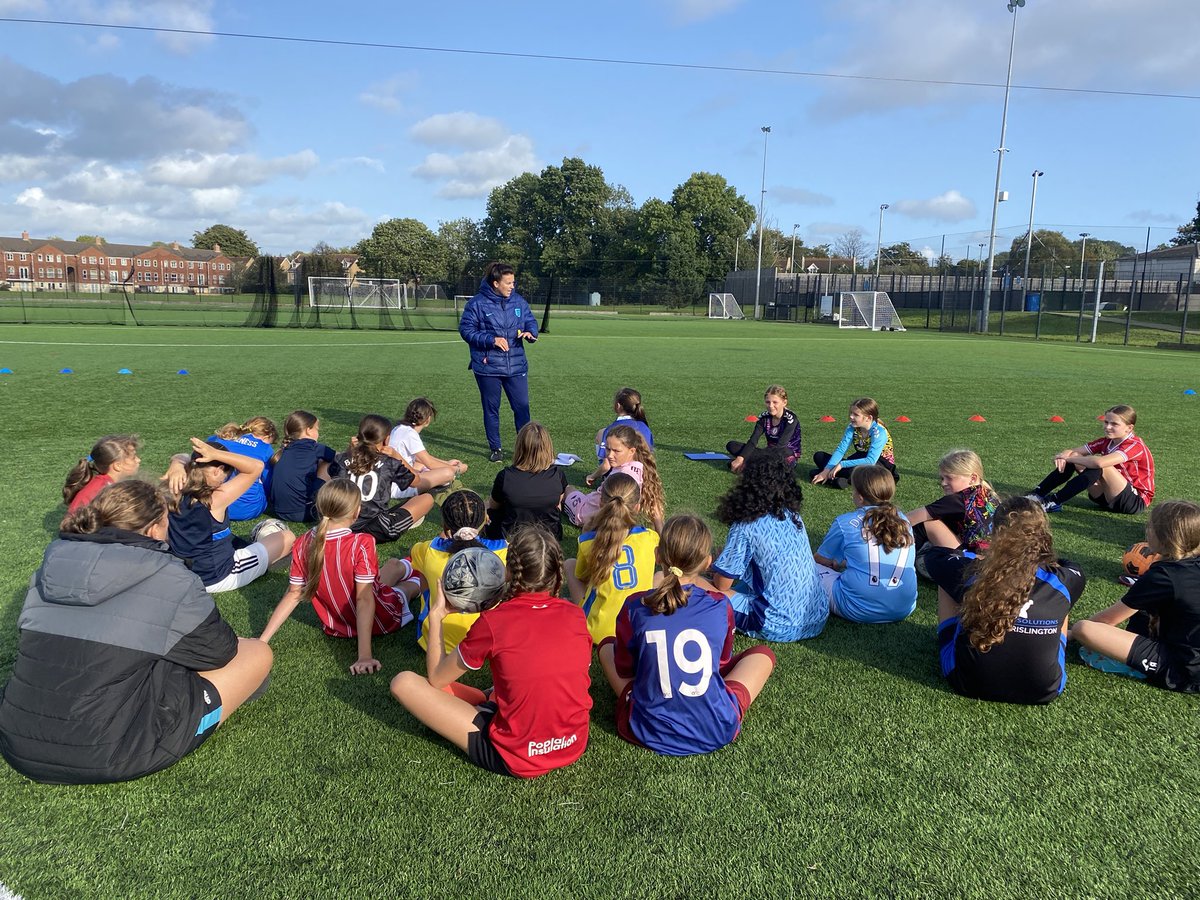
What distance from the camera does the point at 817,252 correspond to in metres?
122

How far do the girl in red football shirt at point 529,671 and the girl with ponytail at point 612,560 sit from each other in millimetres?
731

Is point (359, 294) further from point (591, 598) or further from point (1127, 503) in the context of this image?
point (591, 598)

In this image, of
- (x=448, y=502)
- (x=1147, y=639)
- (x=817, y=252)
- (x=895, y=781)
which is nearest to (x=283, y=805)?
(x=448, y=502)

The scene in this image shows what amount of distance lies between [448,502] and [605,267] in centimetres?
7475

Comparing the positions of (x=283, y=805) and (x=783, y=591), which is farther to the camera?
(x=783, y=591)

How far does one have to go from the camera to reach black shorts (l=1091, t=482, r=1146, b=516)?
6.64m

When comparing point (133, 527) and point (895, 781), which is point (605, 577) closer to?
point (895, 781)

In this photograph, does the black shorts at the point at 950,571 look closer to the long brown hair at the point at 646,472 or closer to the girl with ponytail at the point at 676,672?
the girl with ponytail at the point at 676,672

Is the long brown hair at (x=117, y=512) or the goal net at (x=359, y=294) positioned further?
Answer: the goal net at (x=359, y=294)

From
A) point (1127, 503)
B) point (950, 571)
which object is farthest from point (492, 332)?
point (1127, 503)

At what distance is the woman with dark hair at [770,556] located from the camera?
414 cm

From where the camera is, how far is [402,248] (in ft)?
284

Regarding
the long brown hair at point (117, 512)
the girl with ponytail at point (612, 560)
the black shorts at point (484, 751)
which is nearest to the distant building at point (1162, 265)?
the girl with ponytail at point (612, 560)

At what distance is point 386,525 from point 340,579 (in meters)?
1.76
